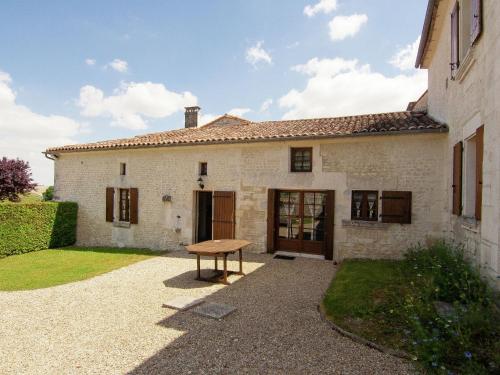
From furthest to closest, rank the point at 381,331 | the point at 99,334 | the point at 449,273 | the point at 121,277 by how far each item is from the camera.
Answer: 1. the point at 121,277
2. the point at 449,273
3. the point at 99,334
4. the point at 381,331

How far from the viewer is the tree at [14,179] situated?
16109 millimetres

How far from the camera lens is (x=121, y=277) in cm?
704

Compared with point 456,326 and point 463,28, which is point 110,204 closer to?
point 456,326

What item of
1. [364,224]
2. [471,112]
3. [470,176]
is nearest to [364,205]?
[364,224]

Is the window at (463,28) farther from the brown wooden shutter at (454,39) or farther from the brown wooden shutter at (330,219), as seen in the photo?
the brown wooden shutter at (330,219)

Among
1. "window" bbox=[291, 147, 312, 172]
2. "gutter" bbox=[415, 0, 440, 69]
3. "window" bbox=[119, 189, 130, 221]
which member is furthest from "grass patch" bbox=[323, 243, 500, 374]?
"window" bbox=[119, 189, 130, 221]

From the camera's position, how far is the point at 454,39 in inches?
237

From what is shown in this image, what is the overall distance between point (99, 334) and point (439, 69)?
9.52 m

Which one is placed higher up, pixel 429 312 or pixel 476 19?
pixel 476 19

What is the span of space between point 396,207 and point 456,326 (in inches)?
196

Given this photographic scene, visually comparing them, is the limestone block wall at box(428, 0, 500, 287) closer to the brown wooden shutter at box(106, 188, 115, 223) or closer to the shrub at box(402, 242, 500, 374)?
the shrub at box(402, 242, 500, 374)

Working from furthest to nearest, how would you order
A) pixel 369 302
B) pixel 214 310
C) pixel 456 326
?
pixel 214 310 → pixel 369 302 → pixel 456 326

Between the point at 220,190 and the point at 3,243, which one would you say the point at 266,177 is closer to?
the point at 220,190

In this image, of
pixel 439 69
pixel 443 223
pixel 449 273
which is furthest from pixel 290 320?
pixel 439 69
